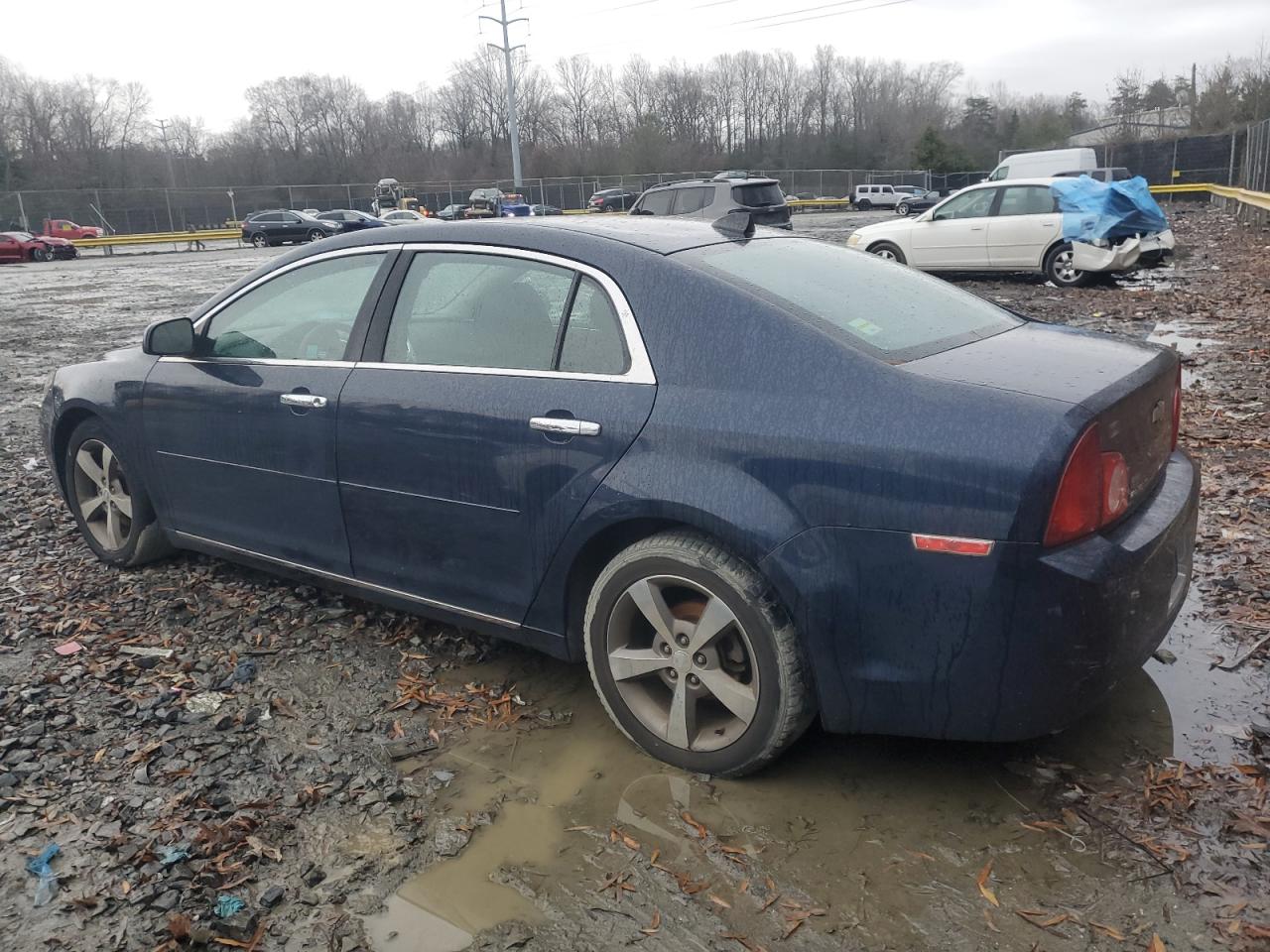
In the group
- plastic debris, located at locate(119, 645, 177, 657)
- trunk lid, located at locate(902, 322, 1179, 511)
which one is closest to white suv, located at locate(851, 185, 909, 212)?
trunk lid, located at locate(902, 322, 1179, 511)

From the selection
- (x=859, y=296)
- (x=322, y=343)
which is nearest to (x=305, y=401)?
(x=322, y=343)

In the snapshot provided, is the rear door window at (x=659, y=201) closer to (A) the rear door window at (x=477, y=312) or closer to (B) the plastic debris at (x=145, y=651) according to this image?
(A) the rear door window at (x=477, y=312)

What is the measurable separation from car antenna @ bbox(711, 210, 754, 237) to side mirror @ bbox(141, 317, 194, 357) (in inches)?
90.2

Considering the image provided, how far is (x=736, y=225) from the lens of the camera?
3.67 meters

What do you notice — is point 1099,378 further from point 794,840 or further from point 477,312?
point 477,312

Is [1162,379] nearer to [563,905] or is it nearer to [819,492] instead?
[819,492]

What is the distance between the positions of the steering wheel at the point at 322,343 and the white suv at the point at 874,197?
57.0m

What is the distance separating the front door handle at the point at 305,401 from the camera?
369cm

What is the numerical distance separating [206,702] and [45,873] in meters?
0.93

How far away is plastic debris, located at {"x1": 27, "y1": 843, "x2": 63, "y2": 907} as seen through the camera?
2.60m

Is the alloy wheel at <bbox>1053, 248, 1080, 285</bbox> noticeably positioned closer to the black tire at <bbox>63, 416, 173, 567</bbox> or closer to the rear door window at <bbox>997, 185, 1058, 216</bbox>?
the rear door window at <bbox>997, 185, 1058, 216</bbox>

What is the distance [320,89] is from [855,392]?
365 ft

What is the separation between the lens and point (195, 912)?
8.24 feet

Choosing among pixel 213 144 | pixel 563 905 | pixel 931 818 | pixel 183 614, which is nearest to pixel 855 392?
pixel 931 818
